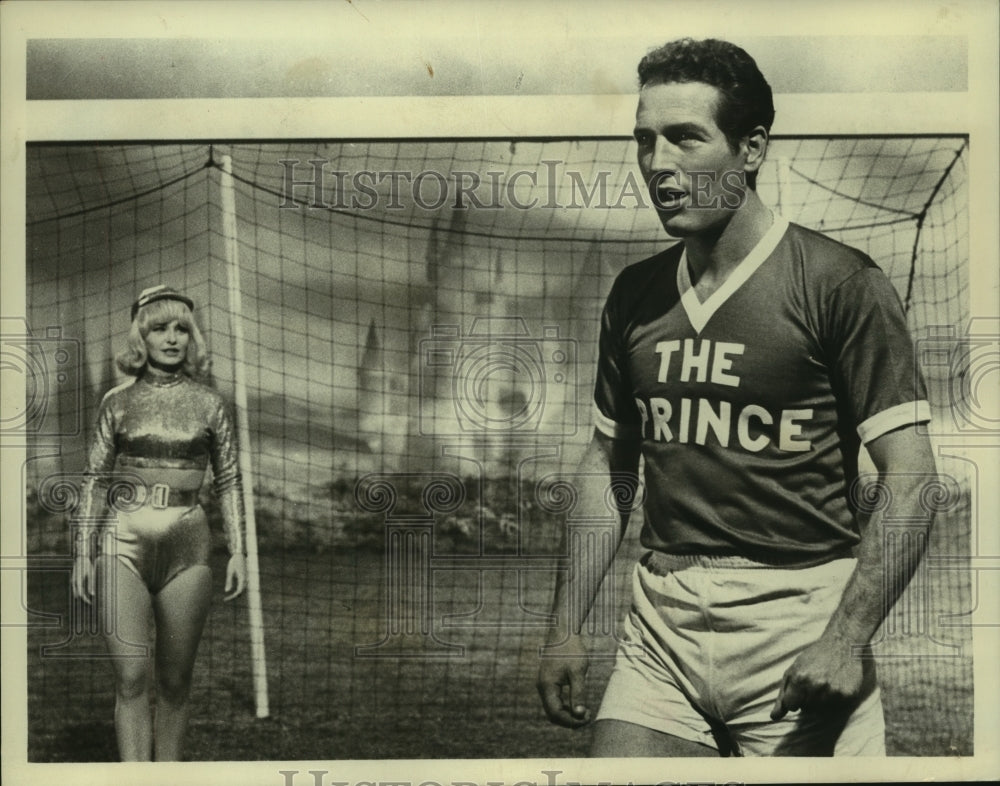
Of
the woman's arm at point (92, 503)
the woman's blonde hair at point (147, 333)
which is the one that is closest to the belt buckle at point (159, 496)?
the woman's arm at point (92, 503)

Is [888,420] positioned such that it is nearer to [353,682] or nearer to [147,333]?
[353,682]

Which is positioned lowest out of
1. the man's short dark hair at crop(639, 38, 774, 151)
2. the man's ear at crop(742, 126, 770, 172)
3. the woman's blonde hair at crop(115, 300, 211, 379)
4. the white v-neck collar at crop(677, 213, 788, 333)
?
the woman's blonde hair at crop(115, 300, 211, 379)

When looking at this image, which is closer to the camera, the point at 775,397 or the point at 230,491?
the point at 775,397

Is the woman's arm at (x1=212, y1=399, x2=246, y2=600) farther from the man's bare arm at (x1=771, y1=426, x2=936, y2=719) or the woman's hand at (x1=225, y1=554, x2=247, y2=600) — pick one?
the man's bare arm at (x1=771, y1=426, x2=936, y2=719)

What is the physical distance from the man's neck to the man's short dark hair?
0.47 ft

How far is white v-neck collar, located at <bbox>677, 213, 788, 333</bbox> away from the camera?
242cm

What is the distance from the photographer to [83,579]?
98.1 inches

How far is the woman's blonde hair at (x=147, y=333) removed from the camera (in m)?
2.50

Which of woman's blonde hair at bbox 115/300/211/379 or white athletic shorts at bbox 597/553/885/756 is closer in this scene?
white athletic shorts at bbox 597/553/885/756

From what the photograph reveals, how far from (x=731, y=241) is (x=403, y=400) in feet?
2.66

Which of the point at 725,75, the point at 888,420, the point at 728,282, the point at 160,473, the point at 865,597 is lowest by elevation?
the point at 865,597

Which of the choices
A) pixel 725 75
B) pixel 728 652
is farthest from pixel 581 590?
pixel 725 75

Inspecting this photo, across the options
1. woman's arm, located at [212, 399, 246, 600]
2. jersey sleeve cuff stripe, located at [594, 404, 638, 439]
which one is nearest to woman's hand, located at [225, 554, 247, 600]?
woman's arm, located at [212, 399, 246, 600]

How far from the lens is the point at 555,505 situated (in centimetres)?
249
